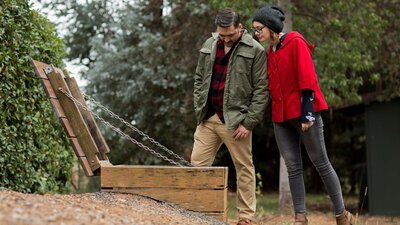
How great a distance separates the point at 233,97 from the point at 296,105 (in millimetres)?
580

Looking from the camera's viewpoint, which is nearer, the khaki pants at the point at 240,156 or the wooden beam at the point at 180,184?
the wooden beam at the point at 180,184

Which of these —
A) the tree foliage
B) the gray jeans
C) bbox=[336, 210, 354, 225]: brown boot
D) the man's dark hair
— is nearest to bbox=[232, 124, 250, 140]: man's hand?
the gray jeans

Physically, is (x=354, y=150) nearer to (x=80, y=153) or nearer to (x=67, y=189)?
(x=67, y=189)

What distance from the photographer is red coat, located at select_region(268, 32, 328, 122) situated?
4.91 m

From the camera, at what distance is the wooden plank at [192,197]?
522 centimetres

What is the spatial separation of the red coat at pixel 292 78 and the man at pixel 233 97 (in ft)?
0.81

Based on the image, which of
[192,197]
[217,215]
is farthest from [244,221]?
[192,197]

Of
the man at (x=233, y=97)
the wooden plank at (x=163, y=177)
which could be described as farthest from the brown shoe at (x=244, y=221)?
the wooden plank at (x=163, y=177)

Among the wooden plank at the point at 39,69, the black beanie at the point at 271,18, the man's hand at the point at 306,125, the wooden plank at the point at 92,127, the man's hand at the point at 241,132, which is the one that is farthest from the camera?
the wooden plank at the point at 92,127

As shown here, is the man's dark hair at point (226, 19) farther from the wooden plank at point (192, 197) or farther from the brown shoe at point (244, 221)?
the brown shoe at point (244, 221)

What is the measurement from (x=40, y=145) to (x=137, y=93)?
20.0ft

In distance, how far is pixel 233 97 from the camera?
17.4 feet

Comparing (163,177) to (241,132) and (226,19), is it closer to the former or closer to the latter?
(241,132)

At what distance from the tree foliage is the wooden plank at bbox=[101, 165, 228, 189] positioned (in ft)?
3.44
